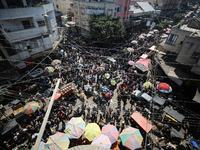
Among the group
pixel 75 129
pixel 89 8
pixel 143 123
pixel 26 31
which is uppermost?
pixel 89 8

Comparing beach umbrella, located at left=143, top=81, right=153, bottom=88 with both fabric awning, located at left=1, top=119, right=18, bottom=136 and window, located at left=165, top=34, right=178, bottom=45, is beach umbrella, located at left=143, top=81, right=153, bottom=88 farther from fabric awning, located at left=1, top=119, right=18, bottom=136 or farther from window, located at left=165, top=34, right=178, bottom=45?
fabric awning, located at left=1, top=119, right=18, bottom=136

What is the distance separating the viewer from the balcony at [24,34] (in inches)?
582

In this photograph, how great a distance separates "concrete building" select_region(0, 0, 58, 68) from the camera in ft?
47.1

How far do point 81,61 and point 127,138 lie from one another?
15.8 meters

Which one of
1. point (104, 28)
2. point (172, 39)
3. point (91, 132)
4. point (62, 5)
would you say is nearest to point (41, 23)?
point (104, 28)

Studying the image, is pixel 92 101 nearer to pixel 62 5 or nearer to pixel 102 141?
pixel 102 141

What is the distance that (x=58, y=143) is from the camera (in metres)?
8.65

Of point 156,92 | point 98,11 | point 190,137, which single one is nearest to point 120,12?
point 98,11

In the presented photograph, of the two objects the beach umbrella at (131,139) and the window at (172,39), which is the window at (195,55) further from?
the beach umbrella at (131,139)

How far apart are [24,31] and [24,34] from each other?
45cm

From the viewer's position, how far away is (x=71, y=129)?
32.1 feet

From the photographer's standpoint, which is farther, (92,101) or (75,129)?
(92,101)

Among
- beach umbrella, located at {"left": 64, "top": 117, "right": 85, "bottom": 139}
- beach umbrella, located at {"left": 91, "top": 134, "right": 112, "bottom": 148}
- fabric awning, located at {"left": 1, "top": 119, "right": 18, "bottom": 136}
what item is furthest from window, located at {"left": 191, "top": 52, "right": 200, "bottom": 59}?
fabric awning, located at {"left": 1, "top": 119, "right": 18, "bottom": 136}

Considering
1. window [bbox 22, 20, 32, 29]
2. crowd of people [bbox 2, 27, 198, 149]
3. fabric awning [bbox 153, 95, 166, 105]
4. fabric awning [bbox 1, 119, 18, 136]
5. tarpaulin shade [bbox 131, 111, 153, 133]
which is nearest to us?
fabric awning [bbox 1, 119, 18, 136]
